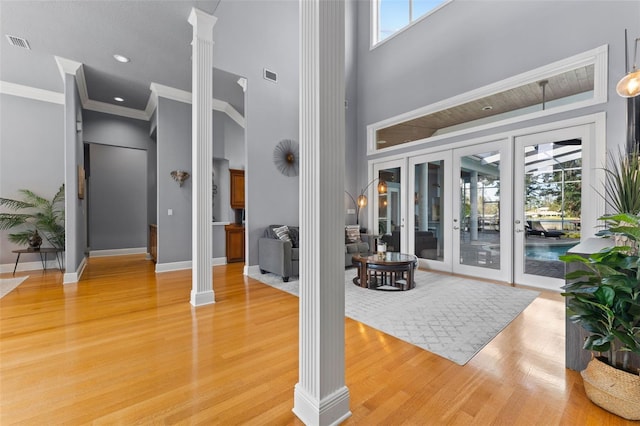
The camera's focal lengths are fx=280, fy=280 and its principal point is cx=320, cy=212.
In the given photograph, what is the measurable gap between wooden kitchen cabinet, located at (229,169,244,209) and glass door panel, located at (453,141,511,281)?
4534mm

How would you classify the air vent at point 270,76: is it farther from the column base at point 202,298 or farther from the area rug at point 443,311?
the column base at point 202,298

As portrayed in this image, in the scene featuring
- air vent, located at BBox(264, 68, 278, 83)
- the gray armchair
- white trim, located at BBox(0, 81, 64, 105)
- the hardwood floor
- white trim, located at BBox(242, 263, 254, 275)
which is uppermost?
air vent, located at BBox(264, 68, 278, 83)

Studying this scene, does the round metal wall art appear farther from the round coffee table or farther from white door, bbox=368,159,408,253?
the round coffee table

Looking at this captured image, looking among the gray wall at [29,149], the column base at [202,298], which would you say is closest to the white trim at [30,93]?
the gray wall at [29,149]

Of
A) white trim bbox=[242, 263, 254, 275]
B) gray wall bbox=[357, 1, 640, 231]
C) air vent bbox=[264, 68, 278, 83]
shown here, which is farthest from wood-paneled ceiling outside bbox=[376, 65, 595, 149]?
white trim bbox=[242, 263, 254, 275]

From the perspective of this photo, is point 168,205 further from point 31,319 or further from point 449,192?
point 449,192

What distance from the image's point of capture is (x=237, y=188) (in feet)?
21.4

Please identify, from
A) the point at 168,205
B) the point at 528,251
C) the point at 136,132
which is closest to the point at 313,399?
the point at 528,251

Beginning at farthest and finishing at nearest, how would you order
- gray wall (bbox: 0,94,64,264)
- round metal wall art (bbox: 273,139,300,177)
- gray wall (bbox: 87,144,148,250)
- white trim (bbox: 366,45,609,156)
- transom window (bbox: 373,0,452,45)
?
1. gray wall (bbox: 87,144,148,250)
2. transom window (bbox: 373,0,452,45)
3. round metal wall art (bbox: 273,139,300,177)
4. gray wall (bbox: 0,94,64,264)
5. white trim (bbox: 366,45,609,156)

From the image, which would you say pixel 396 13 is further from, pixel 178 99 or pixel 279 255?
pixel 279 255

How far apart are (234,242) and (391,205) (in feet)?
11.7

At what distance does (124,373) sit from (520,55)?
6002 mm

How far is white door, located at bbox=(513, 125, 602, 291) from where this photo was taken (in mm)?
3660

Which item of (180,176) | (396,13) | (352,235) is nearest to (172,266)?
(180,176)
